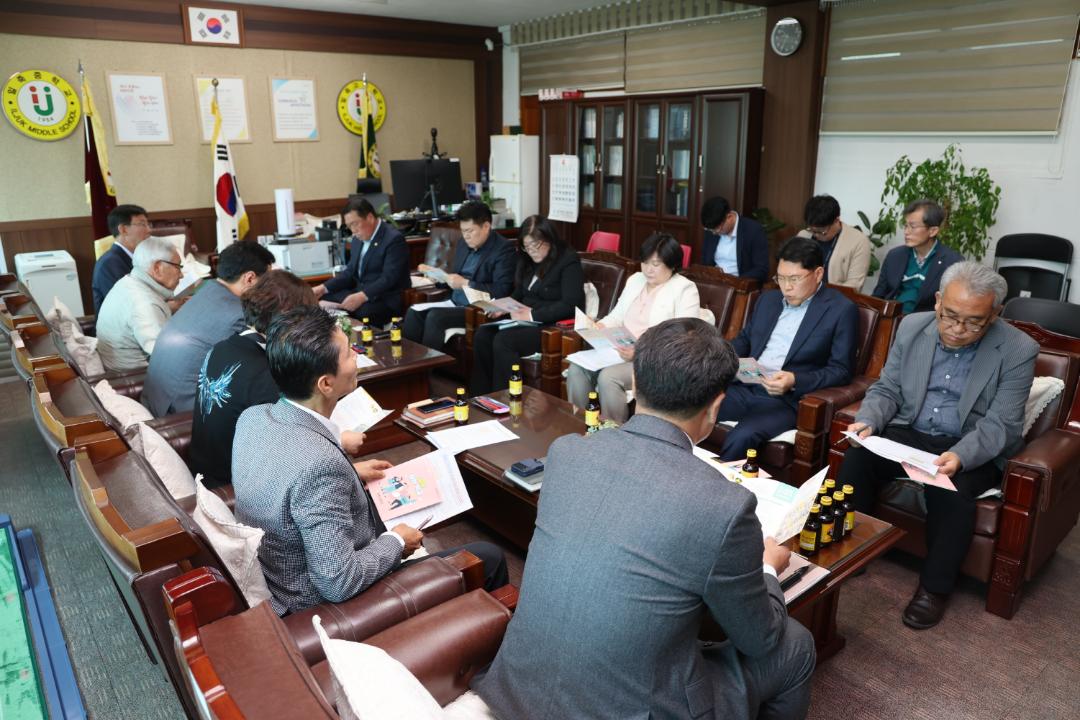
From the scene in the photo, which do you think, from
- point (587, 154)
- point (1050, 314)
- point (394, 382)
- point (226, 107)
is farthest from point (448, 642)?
point (226, 107)

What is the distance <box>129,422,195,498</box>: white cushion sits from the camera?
2002 mm

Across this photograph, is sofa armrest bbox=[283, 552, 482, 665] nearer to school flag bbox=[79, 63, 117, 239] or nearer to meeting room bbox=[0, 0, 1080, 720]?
meeting room bbox=[0, 0, 1080, 720]

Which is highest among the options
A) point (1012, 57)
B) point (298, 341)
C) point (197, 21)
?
point (197, 21)

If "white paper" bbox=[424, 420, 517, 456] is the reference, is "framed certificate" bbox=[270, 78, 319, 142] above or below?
above

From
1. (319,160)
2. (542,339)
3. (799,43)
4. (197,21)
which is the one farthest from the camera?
(319,160)

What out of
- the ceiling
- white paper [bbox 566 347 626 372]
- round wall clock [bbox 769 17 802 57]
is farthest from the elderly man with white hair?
round wall clock [bbox 769 17 802 57]

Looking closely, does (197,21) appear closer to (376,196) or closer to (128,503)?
(376,196)

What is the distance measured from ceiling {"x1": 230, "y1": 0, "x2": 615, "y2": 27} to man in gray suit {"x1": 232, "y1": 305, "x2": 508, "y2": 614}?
5.65m

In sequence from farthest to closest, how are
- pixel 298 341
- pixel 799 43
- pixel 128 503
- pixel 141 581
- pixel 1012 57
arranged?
pixel 799 43 → pixel 1012 57 → pixel 298 341 → pixel 128 503 → pixel 141 581

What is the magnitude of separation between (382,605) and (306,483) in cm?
32

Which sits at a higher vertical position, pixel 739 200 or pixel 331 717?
pixel 739 200

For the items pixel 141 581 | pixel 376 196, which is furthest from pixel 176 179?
pixel 141 581

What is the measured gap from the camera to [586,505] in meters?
1.28

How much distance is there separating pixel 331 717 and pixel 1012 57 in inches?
203
